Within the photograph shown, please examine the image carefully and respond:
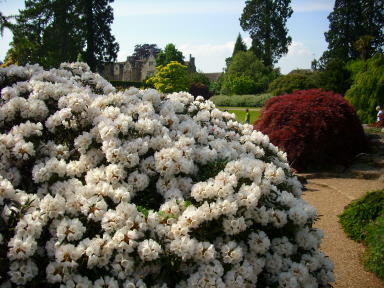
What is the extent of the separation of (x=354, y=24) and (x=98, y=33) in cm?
2882

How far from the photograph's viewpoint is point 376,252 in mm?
4520

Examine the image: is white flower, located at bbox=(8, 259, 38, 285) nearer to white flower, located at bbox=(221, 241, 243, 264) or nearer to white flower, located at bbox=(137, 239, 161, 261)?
white flower, located at bbox=(137, 239, 161, 261)

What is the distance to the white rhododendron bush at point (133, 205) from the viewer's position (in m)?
2.25

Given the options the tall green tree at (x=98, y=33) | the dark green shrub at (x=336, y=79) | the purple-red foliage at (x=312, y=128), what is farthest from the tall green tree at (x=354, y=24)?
the purple-red foliage at (x=312, y=128)

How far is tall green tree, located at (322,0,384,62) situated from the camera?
43531mm

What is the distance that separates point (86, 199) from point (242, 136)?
6.94 ft

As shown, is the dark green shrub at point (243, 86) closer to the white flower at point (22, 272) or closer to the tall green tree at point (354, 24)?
the tall green tree at point (354, 24)

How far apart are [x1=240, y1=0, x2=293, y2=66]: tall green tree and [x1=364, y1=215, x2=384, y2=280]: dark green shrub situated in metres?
46.3

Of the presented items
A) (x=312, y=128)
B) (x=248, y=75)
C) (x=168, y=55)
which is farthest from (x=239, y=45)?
(x=312, y=128)

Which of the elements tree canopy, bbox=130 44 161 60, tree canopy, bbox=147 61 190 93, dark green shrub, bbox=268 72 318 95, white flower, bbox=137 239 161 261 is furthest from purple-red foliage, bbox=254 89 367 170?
tree canopy, bbox=130 44 161 60

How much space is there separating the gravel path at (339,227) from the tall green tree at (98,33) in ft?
107

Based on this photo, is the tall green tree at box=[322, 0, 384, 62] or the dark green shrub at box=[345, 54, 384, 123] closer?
the dark green shrub at box=[345, 54, 384, 123]

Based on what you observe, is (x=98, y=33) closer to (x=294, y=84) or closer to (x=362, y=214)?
(x=294, y=84)

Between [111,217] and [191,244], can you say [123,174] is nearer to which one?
[111,217]
